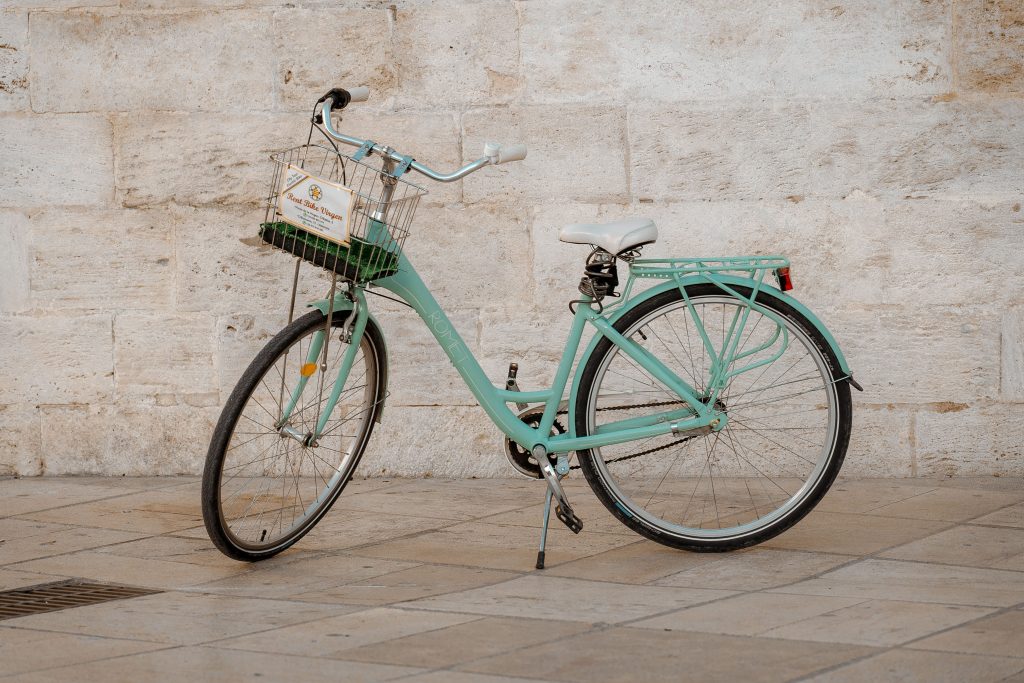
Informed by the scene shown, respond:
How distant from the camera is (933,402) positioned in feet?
17.8

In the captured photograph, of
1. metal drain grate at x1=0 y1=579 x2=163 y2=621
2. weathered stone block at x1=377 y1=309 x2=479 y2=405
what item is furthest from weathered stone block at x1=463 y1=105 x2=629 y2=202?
metal drain grate at x1=0 y1=579 x2=163 y2=621

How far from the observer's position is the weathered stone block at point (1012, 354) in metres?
5.38

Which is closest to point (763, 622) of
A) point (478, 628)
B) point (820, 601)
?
point (820, 601)

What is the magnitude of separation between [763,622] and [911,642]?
1.24ft

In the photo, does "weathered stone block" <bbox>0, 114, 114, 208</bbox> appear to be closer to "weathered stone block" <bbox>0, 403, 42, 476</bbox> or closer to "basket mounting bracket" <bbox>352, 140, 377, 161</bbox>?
"weathered stone block" <bbox>0, 403, 42, 476</bbox>

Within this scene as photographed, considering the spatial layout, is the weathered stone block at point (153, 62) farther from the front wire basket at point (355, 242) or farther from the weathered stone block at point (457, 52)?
→ the front wire basket at point (355, 242)

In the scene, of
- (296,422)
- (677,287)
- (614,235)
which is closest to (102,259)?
(296,422)

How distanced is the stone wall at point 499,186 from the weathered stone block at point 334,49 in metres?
0.01

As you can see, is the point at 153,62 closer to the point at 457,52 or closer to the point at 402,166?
the point at 457,52

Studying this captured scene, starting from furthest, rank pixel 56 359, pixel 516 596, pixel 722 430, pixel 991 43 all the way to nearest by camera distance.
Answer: pixel 56 359
pixel 991 43
pixel 722 430
pixel 516 596

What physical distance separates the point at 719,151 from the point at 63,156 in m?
2.70

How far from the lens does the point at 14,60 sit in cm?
570

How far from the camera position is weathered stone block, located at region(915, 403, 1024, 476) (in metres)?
5.40

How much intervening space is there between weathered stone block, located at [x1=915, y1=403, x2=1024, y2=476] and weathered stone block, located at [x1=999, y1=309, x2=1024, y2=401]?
0.20 feet
